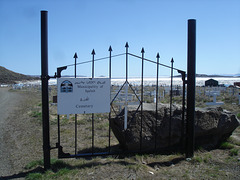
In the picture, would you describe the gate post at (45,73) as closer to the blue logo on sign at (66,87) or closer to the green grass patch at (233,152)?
the blue logo on sign at (66,87)

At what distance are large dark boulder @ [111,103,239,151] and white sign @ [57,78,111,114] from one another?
3.20 feet

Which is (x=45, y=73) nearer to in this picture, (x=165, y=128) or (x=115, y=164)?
(x=115, y=164)

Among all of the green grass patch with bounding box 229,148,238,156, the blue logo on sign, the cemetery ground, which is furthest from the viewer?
the green grass patch with bounding box 229,148,238,156

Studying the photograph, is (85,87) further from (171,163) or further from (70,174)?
(171,163)

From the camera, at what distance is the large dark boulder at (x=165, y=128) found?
5395 mm

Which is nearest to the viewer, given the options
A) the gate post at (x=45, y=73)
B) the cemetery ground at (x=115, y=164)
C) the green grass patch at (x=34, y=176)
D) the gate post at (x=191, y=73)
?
the green grass patch at (x=34, y=176)

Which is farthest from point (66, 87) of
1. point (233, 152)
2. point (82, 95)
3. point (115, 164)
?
point (233, 152)

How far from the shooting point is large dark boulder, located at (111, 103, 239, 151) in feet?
17.7

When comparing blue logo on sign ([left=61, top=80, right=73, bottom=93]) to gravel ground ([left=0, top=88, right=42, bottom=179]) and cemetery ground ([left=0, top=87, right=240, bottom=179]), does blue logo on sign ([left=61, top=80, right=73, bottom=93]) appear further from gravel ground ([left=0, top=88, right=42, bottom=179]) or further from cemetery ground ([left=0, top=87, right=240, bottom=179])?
gravel ground ([left=0, top=88, right=42, bottom=179])

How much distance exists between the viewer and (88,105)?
4668mm

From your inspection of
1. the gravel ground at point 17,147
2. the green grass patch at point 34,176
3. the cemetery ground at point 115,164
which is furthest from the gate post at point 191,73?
the gravel ground at point 17,147

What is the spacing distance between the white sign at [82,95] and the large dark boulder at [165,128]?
3.20 ft

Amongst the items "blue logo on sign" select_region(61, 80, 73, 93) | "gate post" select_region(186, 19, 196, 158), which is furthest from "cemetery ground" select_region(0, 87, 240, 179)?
A: "blue logo on sign" select_region(61, 80, 73, 93)

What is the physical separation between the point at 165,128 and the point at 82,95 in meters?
2.26
